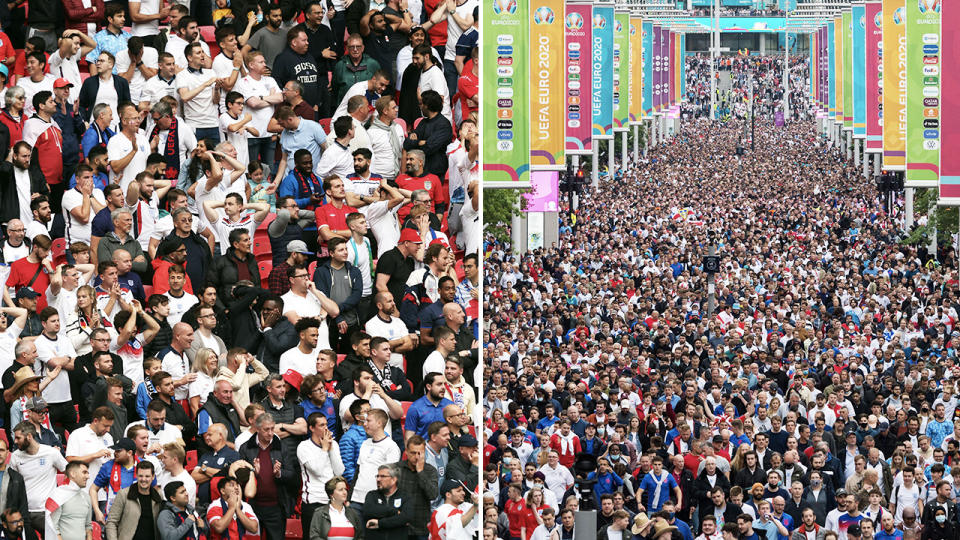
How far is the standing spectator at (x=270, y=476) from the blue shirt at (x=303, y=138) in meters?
3.51

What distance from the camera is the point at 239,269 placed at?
14.2m

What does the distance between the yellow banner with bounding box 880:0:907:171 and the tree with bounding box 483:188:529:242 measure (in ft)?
26.9

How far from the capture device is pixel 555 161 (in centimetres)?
3112

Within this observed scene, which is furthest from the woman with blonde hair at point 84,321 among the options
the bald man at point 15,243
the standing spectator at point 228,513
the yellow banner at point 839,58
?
the yellow banner at point 839,58

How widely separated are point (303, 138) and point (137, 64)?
1.71 metres

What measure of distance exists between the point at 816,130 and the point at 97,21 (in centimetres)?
8406

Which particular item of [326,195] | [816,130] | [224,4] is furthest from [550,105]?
[816,130]

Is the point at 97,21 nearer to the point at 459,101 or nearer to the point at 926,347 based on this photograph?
the point at 459,101

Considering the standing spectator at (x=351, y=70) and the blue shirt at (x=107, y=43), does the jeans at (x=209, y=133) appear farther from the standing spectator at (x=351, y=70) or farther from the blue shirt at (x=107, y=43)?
the standing spectator at (x=351, y=70)

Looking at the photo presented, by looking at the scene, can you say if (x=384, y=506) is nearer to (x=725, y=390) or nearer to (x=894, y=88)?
(x=725, y=390)

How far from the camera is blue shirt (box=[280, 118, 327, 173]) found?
15.3 meters

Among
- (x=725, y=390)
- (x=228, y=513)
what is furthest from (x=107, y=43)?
(x=725, y=390)

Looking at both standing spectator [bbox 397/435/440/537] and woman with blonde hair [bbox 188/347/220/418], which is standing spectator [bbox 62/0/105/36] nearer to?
woman with blonde hair [bbox 188/347/220/418]

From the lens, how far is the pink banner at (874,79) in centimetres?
4544
